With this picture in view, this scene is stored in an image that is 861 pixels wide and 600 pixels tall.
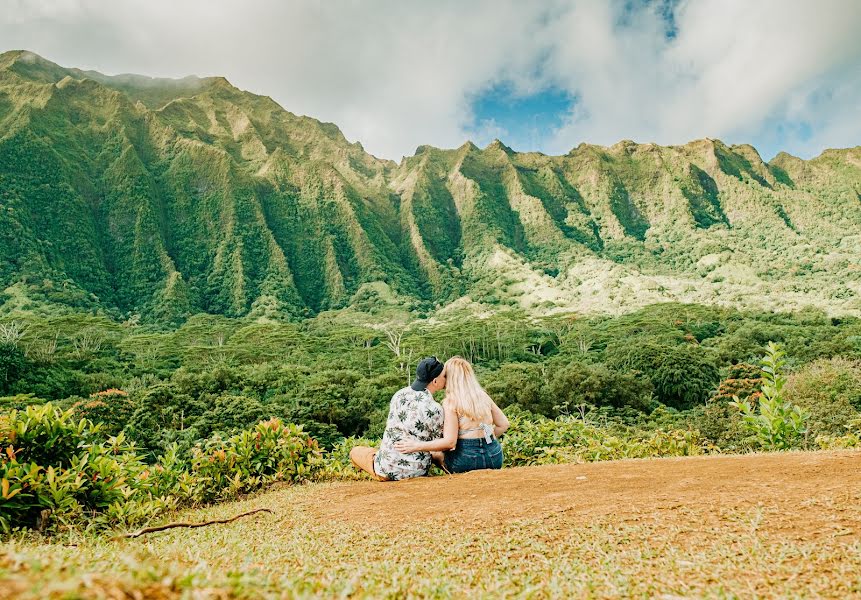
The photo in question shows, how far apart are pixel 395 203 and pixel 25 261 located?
6778 cm

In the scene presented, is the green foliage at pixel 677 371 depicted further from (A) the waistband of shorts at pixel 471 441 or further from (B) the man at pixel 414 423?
(B) the man at pixel 414 423

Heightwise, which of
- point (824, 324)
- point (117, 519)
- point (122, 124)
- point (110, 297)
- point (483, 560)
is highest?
point (122, 124)

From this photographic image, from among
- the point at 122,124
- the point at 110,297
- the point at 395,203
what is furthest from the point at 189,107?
the point at 110,297

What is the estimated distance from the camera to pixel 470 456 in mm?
4836

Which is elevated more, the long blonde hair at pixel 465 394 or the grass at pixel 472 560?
the long blonde hair at pixel 465 394

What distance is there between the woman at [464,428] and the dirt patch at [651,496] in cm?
31

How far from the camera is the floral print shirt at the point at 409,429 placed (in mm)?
4734

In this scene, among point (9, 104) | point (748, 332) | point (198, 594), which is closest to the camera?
point (198, 594)

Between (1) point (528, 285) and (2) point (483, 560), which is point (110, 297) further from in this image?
(2) point (483, 560)

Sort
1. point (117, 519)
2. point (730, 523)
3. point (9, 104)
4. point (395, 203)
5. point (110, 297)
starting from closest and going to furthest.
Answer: point (730, 523)
point (117, 519)
point (110, 297)
point (9, 104)
point (395, 203)

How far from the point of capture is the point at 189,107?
11850cm

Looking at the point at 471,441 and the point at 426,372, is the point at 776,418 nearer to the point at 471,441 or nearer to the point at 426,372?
the point at 471,441

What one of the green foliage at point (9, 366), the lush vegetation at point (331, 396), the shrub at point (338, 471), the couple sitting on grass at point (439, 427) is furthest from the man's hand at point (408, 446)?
the green foliage at point (9, 366)

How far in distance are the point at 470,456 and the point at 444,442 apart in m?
0.38
